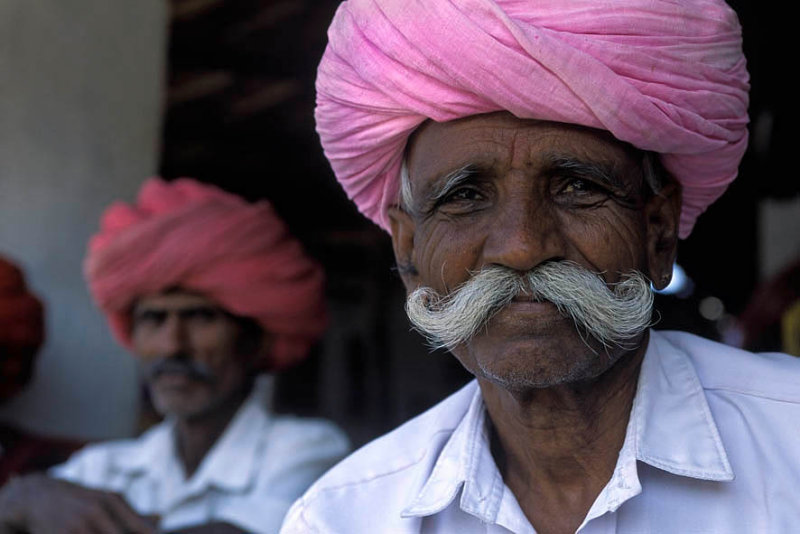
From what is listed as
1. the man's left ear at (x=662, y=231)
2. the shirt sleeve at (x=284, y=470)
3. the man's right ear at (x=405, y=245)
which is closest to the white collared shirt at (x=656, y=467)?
the man's left ear at (x=662, y=231)

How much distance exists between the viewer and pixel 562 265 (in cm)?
155

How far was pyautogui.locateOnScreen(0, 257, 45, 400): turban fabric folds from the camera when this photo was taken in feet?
11.7

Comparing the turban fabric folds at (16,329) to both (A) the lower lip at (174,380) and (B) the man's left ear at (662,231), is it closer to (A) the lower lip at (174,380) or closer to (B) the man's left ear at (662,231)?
(A) the lower lip at (174,380)

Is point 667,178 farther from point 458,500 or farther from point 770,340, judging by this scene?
point 770,340

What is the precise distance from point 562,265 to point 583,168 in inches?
7.2

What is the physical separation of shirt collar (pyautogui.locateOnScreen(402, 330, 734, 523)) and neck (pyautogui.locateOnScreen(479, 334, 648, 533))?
0.05 m

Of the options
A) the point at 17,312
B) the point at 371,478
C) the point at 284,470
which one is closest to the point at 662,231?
the point at 371,478

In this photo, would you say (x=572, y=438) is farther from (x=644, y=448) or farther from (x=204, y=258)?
(x=204, y=258)

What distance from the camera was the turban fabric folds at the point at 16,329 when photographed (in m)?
3.55

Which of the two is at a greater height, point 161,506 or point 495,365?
point 495,365

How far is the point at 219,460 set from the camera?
309 centimetres

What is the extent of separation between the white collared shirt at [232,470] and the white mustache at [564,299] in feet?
4.68

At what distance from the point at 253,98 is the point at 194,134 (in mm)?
592

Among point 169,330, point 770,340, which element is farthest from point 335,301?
point 169,330
